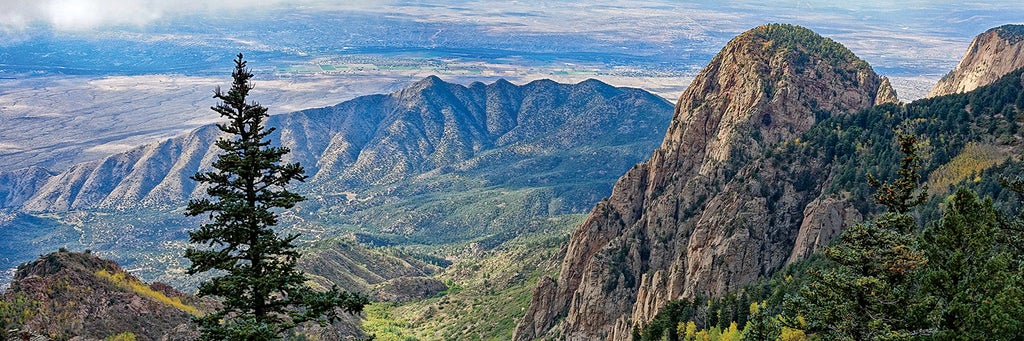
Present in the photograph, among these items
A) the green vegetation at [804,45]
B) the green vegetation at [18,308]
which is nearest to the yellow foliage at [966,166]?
the green vegetation at [804,45]

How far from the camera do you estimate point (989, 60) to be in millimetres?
136125

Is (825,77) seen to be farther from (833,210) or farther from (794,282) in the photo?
(794,282)

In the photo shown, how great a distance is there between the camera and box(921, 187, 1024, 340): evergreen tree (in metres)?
35.0

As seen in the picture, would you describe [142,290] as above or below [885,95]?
below

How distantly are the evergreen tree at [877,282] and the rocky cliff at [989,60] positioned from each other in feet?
343

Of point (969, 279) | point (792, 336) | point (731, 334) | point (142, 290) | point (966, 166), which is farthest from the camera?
point (142, 290)

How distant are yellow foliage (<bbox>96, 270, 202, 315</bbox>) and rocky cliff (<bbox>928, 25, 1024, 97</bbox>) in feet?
395

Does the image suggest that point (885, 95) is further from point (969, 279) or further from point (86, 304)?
point (86, 304)

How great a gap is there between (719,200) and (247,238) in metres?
85.0

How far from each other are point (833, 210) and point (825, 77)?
40.1 metres

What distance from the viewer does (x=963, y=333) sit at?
35031mm

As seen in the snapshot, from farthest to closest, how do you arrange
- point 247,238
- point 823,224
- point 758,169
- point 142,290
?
point 758,169
point 142,290
point 823,224
point 247,238

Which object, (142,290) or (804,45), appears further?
(804,45)

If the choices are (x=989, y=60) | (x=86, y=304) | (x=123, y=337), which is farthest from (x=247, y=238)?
(x=989, y=60)
